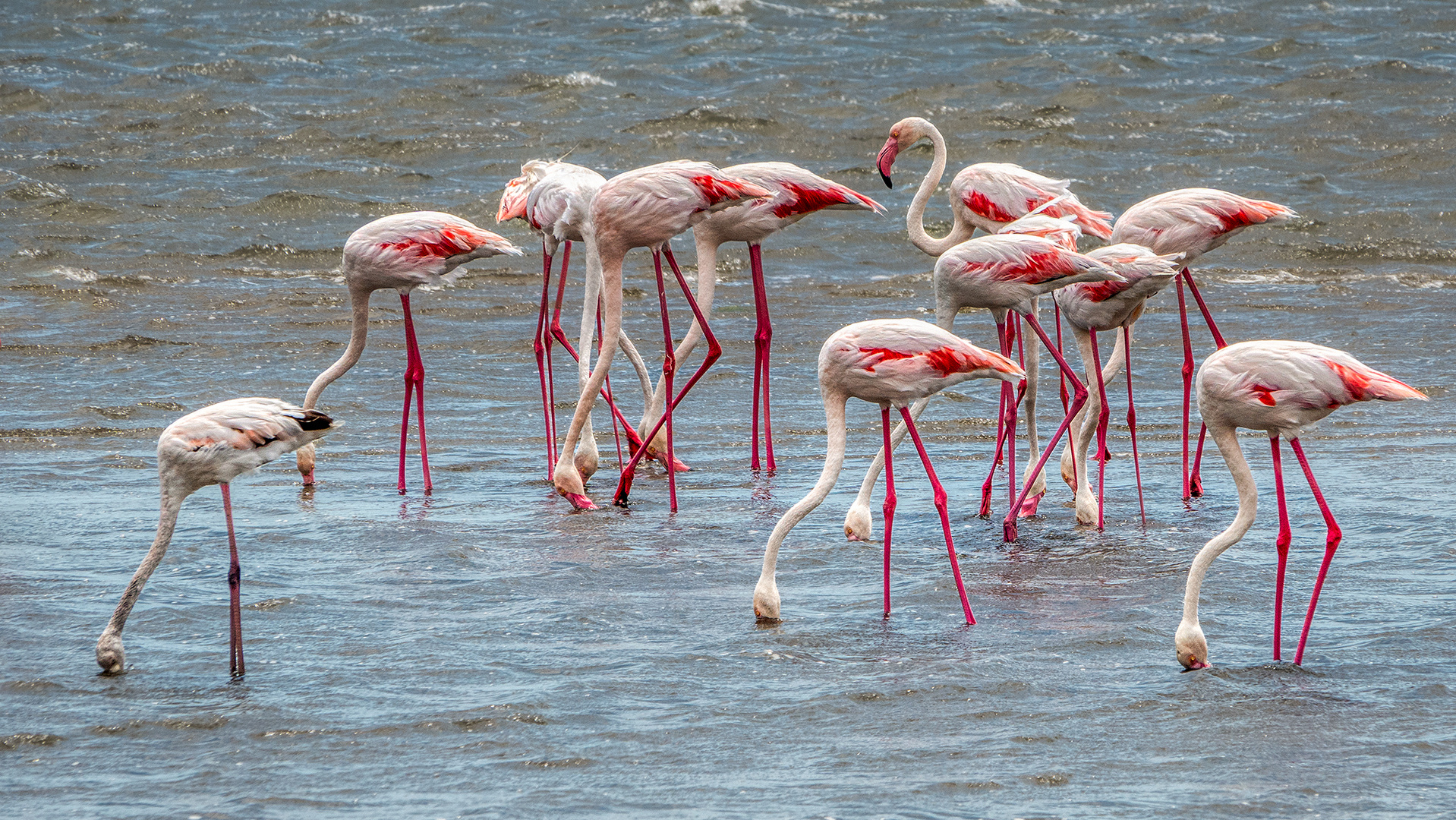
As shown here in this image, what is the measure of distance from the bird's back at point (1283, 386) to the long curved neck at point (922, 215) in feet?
8.87

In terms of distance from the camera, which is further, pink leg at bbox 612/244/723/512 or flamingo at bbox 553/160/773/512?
pink leg at bbox 612/244/723/512

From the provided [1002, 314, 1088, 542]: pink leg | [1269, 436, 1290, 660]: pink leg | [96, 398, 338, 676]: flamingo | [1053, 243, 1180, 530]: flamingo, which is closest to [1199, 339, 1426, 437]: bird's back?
[1269, 436, 1290, 660]: pink leg

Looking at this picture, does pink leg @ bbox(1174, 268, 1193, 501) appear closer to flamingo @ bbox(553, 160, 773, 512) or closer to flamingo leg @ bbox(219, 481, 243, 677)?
flamingo @ bbox(553, 160, 773, 512)

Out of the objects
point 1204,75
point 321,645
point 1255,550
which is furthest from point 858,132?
point 321,645

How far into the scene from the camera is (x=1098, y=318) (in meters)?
6.53

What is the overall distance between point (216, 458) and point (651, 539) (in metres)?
2.16

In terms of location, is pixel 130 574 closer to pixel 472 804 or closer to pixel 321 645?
pixel 321 645

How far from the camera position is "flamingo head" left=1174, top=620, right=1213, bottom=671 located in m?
4.64

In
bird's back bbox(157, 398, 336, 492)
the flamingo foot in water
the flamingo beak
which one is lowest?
the flamingo foot in water

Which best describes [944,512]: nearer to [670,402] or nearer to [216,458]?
[670,402]

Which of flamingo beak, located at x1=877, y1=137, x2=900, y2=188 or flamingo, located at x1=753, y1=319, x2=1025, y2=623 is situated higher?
flamingo beak, located at x1=877, y1=137, x2=900, y2=188

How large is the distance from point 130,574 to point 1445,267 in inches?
464

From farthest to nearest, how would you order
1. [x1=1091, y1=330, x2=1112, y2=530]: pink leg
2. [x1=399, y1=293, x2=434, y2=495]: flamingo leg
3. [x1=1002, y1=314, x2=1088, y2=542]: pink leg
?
[x1=399, y1=293, x2=434, y2=495]: flamingo leg → [x1=1091, y1=330, x2=1112, y2=530]: pink leg → [x1=1002, y1=314, x2=1088, y2=542]: pink leg

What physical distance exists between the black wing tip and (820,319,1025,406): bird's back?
1638 millimetres
